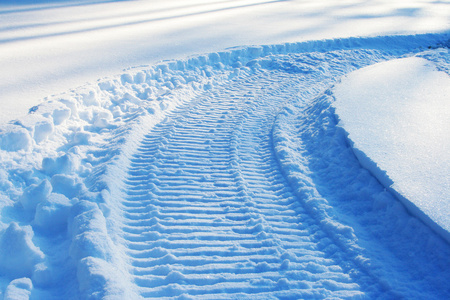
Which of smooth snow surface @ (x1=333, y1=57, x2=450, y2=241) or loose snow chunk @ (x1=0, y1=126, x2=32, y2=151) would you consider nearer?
smooth snow surface @ (x1=333, y1=57, x2=450, y2=241)

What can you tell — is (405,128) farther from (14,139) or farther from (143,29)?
(143,29)

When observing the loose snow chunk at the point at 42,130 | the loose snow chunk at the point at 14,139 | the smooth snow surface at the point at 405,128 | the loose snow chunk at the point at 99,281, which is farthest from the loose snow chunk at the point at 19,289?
the smooth snow surface at the point at 405,128

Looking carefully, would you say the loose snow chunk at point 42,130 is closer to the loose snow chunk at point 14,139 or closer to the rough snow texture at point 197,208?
the rough snow texture at point 197,208

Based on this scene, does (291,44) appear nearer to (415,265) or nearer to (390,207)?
(390,207)

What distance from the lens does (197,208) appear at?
3238 millimetres

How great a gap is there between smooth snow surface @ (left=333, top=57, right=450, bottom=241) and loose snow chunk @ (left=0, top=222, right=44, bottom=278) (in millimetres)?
2790

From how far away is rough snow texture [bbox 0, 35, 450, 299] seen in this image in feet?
8.27

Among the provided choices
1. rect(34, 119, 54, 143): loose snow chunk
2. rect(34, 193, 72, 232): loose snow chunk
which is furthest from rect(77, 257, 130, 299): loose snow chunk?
rect(34, 119, 54, 143): loose snow chunk

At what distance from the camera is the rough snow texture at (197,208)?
99.2 inches

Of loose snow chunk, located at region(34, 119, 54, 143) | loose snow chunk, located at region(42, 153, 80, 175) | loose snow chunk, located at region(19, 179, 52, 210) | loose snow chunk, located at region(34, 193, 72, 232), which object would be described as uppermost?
loose snow chunk, located at region(34, 119, 54, 143)

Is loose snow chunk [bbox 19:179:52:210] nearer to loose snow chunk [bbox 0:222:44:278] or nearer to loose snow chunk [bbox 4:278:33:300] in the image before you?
loose snow chunk [bbox 0:222:44:278]

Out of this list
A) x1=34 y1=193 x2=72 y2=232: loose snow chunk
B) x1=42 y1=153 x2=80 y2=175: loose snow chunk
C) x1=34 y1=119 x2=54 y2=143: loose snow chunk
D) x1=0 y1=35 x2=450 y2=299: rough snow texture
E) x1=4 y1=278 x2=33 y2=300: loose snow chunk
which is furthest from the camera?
x1=34 y1=119 x2=54 y2=143: loose snow chunk

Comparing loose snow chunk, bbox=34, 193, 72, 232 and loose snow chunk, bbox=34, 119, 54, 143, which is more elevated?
loose snow chunk, bbox=34, 119, 54, 143

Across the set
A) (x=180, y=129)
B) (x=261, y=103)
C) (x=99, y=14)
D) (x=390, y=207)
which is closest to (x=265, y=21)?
(x=99, y=14)
